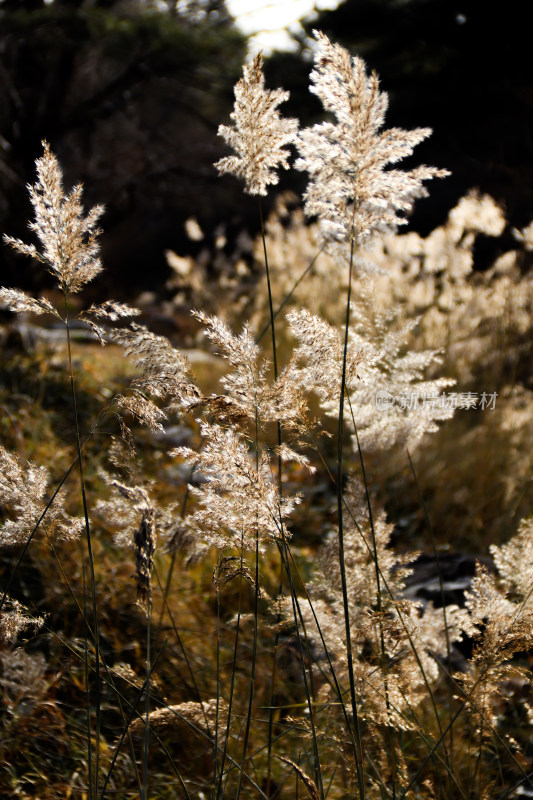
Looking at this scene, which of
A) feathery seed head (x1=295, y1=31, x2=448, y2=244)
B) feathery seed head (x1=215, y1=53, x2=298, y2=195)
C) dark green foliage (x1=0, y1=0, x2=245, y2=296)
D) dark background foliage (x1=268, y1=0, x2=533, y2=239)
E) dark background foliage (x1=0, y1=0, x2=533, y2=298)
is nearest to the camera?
feathery seed head (x1=295, y1=31, x2=448, y2=244)

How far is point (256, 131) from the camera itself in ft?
4.30

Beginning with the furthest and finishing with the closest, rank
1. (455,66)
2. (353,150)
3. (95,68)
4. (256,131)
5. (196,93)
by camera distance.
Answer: (196,93) → (95,68) → (455,66) → (256,131) → (353,150)

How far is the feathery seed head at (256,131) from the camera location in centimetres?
128

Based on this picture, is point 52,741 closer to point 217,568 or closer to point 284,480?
point 217,568

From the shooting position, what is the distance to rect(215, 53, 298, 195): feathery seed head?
4.21 ft

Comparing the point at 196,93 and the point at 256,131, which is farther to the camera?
the point at 196,93

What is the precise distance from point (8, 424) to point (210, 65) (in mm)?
6745

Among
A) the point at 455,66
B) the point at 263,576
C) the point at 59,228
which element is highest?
the point at 455,66

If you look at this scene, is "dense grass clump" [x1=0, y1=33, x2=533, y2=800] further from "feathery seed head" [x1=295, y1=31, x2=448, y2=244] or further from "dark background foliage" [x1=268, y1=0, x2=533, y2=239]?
"dark background foliage" [x1=268, y1=0, x2=533, y2=239]

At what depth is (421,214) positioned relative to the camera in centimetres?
1161

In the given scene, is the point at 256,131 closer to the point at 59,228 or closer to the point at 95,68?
the point at 59,228

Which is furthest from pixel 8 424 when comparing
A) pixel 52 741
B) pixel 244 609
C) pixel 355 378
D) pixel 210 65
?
pixel 210 65

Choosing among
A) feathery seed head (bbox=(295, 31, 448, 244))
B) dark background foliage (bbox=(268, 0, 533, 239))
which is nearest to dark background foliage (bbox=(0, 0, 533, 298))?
dark background foliage (bbox=(268, 0, 533, 239))

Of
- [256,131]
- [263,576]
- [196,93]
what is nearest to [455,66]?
[196,93]
